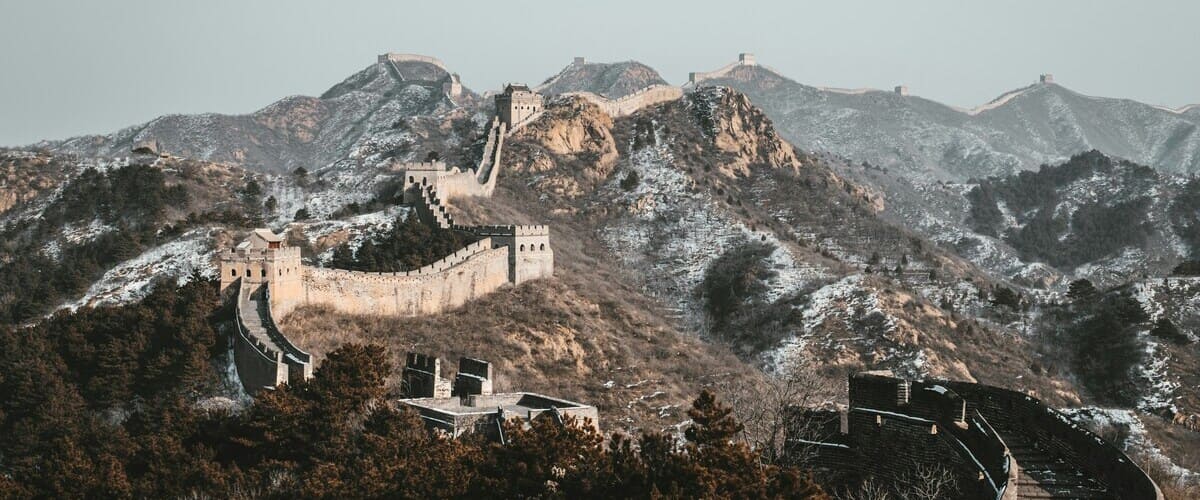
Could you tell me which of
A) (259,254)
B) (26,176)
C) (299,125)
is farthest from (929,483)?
(299,125)

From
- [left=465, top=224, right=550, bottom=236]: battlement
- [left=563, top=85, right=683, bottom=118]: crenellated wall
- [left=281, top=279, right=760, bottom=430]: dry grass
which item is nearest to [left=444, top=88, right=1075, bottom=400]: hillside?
[left=563, top=85, right=683, bottom=118]: crenellated wall

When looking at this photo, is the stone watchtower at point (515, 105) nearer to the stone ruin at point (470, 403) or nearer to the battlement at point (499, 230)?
the battlement at point (499, 230)

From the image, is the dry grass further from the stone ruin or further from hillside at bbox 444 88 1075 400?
the stone ruin

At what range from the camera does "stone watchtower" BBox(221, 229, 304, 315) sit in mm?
43156

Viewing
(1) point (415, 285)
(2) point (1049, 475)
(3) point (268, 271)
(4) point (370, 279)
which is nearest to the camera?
(2) point (1049, 475)

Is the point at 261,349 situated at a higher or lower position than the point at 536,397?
higher

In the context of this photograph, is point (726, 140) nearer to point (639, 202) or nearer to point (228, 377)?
point (639, 202)

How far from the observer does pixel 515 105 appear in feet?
286

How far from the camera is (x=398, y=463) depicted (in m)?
25.5

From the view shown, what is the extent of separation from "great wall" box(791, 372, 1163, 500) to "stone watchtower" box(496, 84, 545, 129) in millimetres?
68242

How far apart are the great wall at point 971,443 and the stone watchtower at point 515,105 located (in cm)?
6824

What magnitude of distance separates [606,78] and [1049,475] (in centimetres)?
16482

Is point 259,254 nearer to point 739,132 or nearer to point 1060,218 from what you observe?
point 739,132

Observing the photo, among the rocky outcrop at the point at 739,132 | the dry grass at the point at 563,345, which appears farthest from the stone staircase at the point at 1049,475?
the rocky outcrop at the point at 739,132
